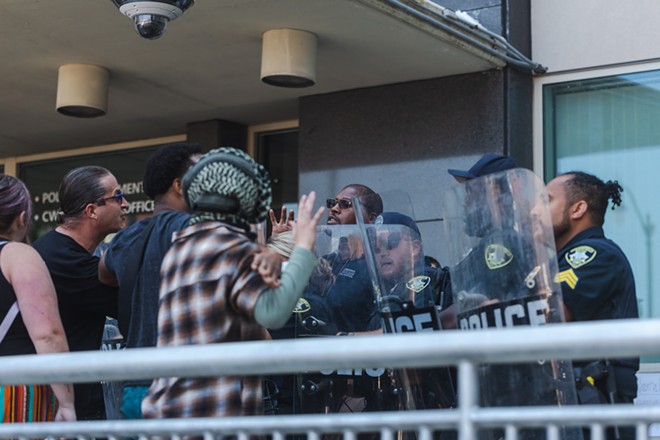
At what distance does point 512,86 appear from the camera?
310 inches

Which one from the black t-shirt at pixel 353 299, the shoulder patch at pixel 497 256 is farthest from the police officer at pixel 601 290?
the black t-shirt at pixel 353 299

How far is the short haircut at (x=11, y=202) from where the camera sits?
4.52 metres

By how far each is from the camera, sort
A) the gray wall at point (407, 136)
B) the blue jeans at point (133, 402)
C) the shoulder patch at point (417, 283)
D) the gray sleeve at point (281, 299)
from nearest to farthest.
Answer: the gray sleeve at point (281, 299)
the blue jeans at point (133, 402)
the shoulder patch at point (417, 283)
the gray wall at point (407, 136)

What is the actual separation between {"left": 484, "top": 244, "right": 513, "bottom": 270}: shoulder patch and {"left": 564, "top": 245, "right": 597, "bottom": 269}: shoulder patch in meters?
0.29

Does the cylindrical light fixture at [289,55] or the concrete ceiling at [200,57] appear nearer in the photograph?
the concrete ceiling at [200,57]

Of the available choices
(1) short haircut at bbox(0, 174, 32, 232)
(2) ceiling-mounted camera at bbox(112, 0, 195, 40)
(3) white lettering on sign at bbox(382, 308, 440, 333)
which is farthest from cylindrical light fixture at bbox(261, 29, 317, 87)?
(1) short haircut at bbox(0, 174, 32, 232)

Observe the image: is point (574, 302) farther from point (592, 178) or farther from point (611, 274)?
point (592, 178)

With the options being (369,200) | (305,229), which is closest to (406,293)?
(369,200)

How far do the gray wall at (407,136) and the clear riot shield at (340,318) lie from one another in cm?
248

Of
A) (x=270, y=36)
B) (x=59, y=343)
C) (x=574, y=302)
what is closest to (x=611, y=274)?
(x=574, y=302)

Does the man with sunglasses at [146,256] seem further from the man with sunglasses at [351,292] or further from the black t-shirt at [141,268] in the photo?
the man with sunglasses at [351,292]

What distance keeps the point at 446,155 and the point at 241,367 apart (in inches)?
225

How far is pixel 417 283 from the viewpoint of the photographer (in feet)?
17.1

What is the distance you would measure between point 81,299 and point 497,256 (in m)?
1.77
